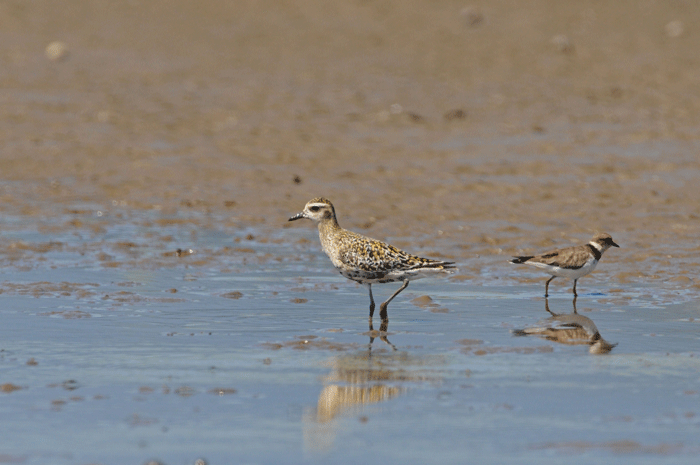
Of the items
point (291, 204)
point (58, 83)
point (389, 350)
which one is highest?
point (58, 83)

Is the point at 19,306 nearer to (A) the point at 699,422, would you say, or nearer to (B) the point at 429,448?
(B) the point at 429,448

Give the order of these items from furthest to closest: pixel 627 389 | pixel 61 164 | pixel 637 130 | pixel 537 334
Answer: pixel 637 130 → pixel 61 164 → pixel 537 334 → pixel 627 389

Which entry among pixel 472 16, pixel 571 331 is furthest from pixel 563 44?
pixel 571 331

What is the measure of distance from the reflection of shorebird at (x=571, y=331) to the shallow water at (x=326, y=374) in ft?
0.45

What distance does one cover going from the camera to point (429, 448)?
730cm

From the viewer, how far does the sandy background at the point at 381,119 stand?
1847 cm

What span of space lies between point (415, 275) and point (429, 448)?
4.64 metres

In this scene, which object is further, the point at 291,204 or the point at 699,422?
the point at 291,204

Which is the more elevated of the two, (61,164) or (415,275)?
(61,164)

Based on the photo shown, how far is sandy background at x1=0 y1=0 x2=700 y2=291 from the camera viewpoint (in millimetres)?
18469

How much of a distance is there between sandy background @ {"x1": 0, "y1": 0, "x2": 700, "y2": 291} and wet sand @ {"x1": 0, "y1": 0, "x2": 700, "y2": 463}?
0.09 meters

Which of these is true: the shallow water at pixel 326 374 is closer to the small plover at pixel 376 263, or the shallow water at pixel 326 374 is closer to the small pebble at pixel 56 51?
the small plover at pixel 376 263

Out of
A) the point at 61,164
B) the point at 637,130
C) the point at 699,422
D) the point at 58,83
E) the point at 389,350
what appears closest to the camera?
the point at 699,422

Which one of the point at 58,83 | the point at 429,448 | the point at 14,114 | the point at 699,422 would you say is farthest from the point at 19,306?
the point at 58,83
